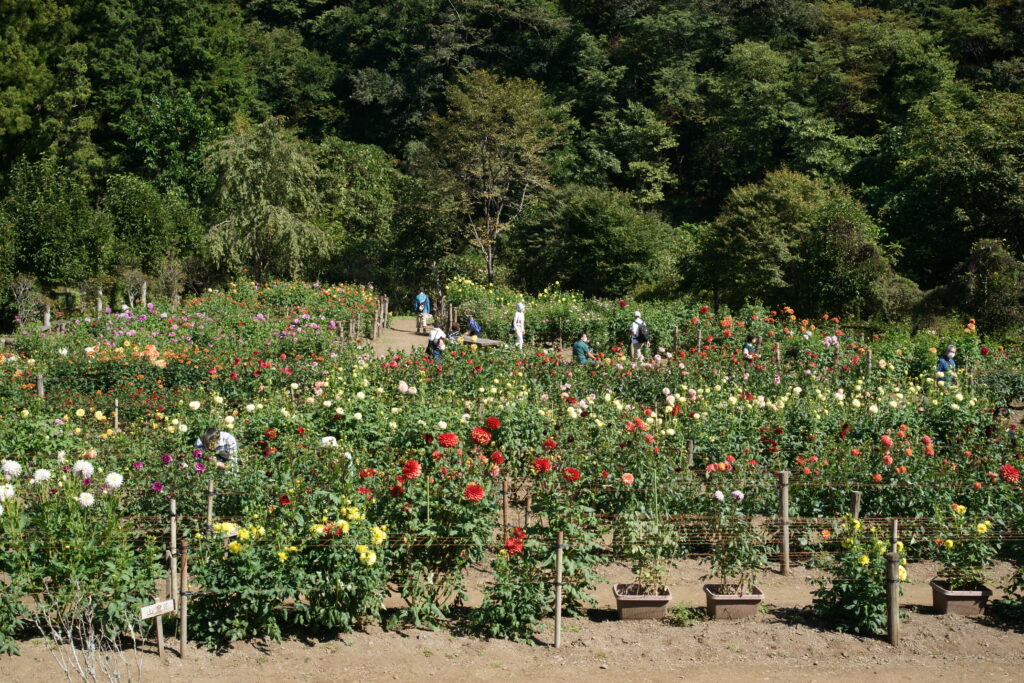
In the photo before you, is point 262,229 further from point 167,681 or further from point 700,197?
point 167,681

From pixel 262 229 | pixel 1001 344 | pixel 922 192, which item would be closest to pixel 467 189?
pixel 262 229

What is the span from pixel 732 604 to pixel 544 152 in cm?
2907

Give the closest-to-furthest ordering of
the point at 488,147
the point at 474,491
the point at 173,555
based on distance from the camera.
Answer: the point at 173,555, the point at 474,491, the point at 488,147

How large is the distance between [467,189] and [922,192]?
13235 mm

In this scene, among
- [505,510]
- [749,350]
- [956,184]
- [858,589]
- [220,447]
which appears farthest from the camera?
[956,184]

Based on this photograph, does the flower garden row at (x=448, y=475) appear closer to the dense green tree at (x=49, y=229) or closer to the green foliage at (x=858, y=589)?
the green foliage at (x=858, y=589)

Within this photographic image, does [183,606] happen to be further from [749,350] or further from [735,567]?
[749,350]

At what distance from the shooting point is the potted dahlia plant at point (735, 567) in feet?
25.5

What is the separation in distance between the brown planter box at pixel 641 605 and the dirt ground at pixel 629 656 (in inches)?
3.9

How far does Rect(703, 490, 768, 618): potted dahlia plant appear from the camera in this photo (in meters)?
7.77

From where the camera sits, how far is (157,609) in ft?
22.1

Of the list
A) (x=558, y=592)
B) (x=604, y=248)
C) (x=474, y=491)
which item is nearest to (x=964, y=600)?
(x=558, y=592)

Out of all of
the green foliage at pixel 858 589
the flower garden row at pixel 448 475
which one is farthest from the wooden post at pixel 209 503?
the green foliage at pixel 858 589

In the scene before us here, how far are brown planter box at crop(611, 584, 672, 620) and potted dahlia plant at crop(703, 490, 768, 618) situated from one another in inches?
15.3
